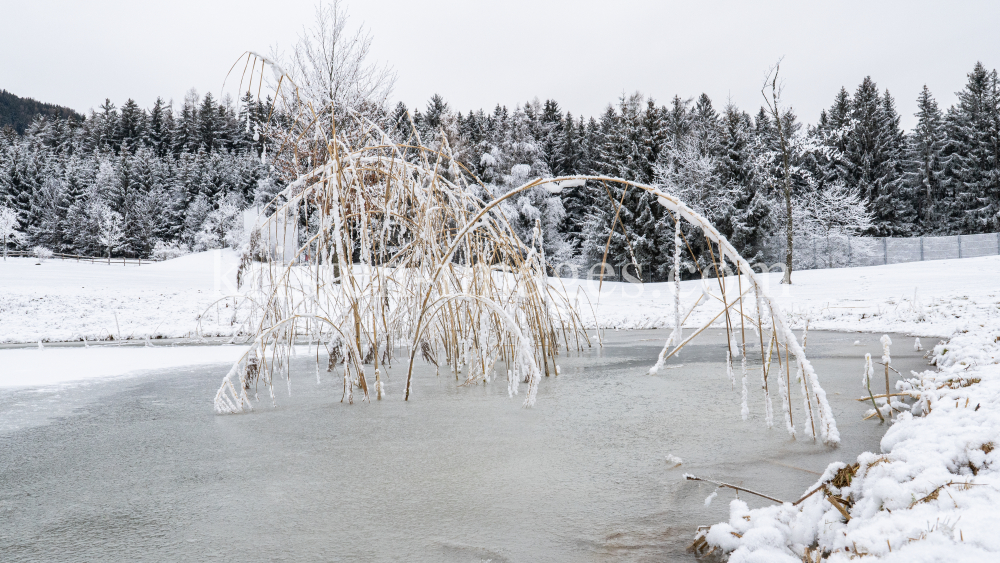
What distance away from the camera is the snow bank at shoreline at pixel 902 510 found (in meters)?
0.73

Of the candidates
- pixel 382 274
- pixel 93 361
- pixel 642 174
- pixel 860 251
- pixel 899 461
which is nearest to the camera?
pixel 899 461

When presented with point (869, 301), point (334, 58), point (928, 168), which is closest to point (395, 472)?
point (869, 301)

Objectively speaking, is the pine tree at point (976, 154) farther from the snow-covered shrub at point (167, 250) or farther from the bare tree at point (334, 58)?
the snow-covered shrub at point (167, 250)

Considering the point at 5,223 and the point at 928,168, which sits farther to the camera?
the point at 928,168

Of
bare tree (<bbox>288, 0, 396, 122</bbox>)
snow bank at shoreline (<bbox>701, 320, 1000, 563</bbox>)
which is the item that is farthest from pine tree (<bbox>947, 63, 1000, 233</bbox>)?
snow bank at shoreline (<bbox>701, 320, 1000, 563</bbox>)

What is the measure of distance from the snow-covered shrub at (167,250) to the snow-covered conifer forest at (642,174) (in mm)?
161

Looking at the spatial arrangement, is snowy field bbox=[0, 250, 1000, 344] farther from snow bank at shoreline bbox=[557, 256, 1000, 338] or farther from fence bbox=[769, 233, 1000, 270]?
fence bbox=[769, 233, 1000, 270]

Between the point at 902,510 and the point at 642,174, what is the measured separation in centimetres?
2423

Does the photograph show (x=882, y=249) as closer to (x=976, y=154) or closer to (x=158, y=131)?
(x=976, y=154)

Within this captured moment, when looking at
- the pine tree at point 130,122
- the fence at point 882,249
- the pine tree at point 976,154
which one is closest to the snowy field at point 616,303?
the fence at point 882,249

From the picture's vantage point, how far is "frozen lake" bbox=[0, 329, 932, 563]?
3.31ft

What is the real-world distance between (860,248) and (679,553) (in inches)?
1007

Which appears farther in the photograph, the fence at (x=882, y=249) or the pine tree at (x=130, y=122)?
the pine tree at (x=130, y=122)

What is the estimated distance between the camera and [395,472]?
1396 millimetres
